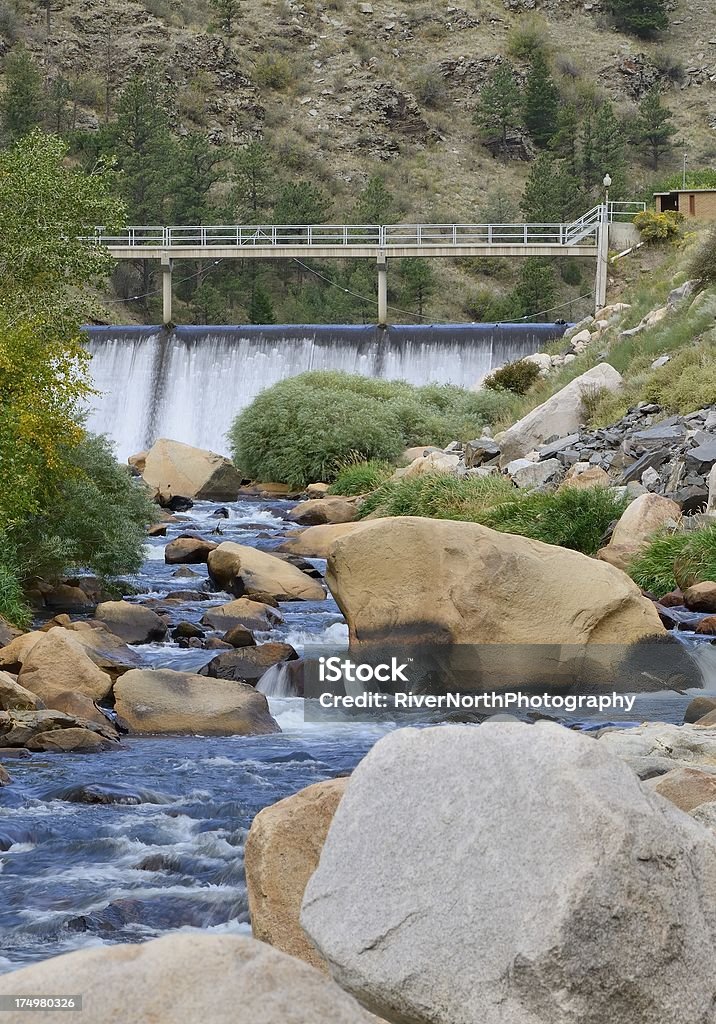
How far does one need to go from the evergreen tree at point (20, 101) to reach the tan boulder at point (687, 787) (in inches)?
2022

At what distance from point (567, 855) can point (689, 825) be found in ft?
1.54

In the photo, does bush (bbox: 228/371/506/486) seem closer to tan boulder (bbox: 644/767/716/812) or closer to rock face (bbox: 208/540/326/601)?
rock face (bbox: 208/540/326/601)

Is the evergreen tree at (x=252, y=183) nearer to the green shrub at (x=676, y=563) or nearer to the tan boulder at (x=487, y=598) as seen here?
the green shrub at (x=676, y=563)

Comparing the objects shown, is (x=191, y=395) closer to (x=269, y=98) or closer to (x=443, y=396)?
(x=443, y=396)

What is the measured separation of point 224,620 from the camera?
531 inches

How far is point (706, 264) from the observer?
26.8 m

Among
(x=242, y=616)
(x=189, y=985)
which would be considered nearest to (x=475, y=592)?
(x=242, y=616)

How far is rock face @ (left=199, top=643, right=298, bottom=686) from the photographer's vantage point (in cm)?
1109

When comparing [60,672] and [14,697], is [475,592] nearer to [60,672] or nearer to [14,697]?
[60,672]

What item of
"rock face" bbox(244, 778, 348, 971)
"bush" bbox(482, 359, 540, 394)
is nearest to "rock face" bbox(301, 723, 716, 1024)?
"rock face" bbox(244, 778, 348, 971)

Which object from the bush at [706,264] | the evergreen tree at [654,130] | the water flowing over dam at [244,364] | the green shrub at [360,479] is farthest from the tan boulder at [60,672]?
the evergreen tree at [654,130]

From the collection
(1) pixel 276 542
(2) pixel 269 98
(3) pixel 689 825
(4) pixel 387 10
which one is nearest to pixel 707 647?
(3) pixel 689 825

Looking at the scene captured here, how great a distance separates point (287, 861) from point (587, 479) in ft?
44.6

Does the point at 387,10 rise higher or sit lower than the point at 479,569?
higher
